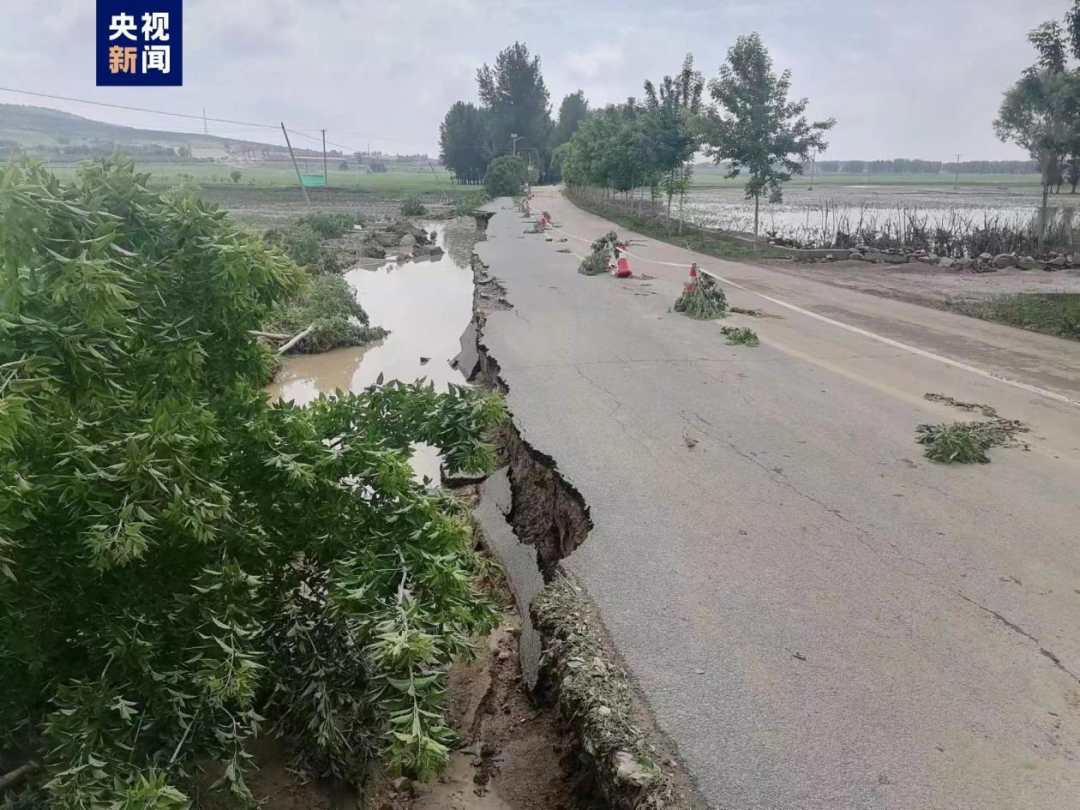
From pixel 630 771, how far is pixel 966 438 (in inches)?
194

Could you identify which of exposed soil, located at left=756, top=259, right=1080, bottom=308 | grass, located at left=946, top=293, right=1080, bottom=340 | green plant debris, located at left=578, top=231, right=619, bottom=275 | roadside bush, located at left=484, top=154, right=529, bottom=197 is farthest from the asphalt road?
roadside bush, located at left=484, top=154, right=529, bottom=197

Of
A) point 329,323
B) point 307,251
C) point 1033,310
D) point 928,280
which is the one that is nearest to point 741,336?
point 1033,310

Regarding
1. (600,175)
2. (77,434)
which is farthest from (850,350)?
(600,175)

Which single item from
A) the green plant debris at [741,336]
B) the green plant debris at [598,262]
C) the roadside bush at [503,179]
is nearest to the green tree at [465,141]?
the roadside bush at [503,179]

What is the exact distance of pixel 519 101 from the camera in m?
89.5

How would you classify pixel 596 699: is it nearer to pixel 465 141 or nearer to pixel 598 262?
pixel 598 262

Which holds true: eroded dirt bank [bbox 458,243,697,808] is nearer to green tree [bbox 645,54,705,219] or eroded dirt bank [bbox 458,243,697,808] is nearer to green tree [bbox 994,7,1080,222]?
green tree [bbox 994,7,1080,222]

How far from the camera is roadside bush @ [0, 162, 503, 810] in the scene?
107 inches

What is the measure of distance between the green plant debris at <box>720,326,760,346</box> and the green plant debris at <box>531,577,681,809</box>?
280 inches

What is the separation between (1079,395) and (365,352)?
36.0 ft

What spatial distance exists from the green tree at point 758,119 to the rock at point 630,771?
21.7m

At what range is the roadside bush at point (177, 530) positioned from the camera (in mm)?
2723

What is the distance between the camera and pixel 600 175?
119 ft

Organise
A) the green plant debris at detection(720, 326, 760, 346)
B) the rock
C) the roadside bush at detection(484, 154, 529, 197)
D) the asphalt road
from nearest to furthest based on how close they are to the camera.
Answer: the rock → the asphalt road → the green plant debris at detection(720, 326, 760, 346) → the roadside bush at detection(484, 154, 529, 197)
